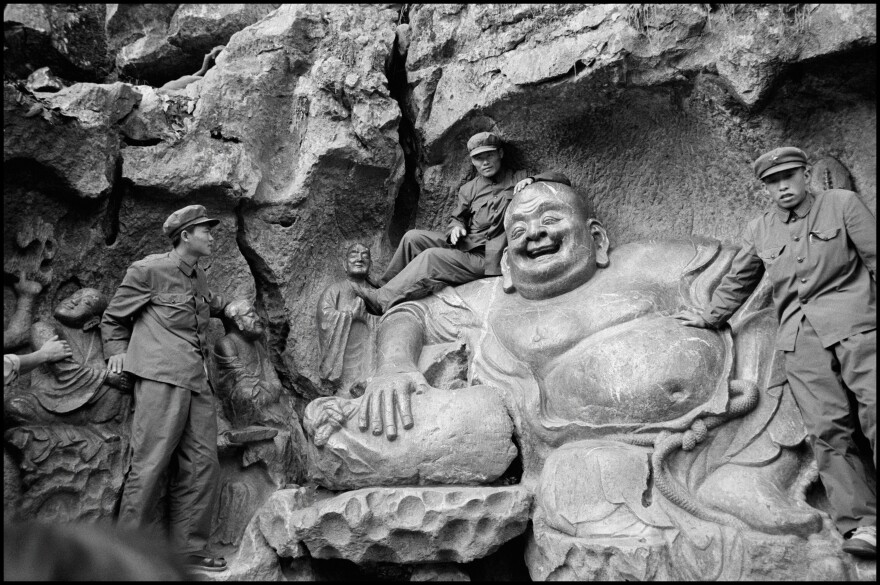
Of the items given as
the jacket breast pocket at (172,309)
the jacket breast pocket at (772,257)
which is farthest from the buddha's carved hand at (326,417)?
the jacket breast pocket at (772,257)

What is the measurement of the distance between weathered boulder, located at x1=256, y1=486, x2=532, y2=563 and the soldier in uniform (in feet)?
5.32

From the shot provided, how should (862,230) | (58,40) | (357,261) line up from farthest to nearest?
(58,40) < (357,261) < (862,230)

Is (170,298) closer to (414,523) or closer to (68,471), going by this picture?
(68,471)

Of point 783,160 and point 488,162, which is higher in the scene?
point 488,162

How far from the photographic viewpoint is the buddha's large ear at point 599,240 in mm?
5586

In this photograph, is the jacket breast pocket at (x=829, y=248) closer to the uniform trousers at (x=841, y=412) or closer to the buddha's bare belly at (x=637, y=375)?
the uniform trousers at (x=841, y=412)

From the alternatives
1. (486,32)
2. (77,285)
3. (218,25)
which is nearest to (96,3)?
(218,25)

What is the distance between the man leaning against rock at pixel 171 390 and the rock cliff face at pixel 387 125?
2.44ft

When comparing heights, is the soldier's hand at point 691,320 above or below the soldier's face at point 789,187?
below

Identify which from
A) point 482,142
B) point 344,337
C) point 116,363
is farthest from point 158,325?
point 482,142

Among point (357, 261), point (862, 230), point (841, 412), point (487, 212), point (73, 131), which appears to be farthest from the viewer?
point (357, 261)

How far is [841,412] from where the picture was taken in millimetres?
4059

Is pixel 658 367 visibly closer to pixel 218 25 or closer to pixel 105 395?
pixel 105 395

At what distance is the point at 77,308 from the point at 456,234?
8.87 feet
